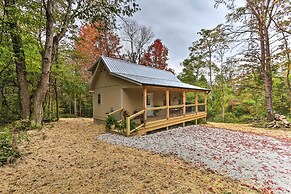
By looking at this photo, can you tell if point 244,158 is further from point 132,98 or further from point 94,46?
point 94,46

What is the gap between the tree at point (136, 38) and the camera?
71.9 feet

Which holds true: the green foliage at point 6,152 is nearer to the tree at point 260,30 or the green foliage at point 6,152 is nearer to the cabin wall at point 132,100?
the cabin wall at point 132,100

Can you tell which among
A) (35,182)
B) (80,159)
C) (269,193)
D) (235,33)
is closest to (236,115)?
(235,33)

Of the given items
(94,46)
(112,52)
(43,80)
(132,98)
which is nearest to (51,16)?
(43,80)

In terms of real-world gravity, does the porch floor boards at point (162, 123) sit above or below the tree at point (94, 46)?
below

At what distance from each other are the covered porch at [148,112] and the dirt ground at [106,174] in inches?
110

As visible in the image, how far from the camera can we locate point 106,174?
11.5ft

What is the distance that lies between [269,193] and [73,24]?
12381mm

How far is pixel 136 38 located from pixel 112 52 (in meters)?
4.28

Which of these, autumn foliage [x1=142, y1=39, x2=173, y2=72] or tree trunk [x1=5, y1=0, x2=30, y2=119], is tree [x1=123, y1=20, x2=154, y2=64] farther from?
tree trunk [x1=5, y1=0, x2=30, y2=119]

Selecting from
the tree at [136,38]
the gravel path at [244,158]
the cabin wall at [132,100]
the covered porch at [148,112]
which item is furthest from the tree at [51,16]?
the tree at [136,38]

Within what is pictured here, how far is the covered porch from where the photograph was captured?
26.2ft

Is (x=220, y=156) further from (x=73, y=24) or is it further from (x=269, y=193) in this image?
(x=73, y=24)

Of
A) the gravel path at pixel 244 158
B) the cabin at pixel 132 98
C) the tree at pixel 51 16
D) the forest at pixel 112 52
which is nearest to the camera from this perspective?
the gravel path at pixel 244 158
